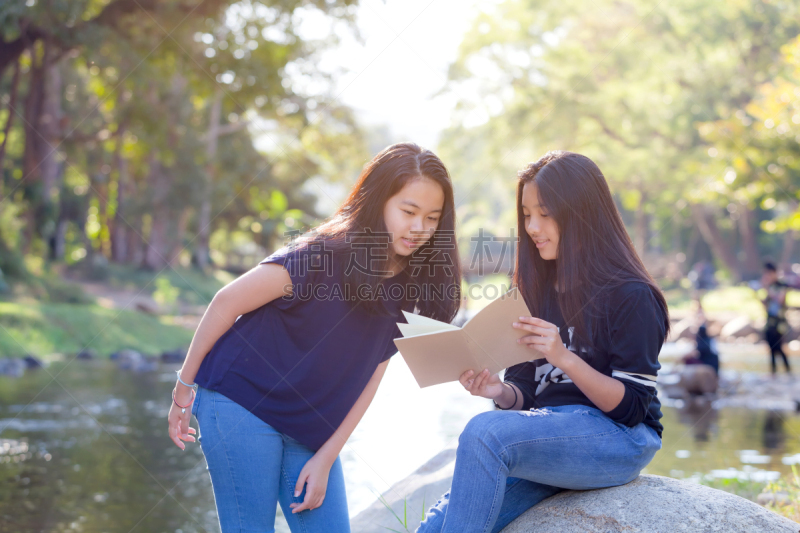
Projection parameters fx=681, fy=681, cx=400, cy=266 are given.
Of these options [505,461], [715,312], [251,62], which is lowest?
[715,312]

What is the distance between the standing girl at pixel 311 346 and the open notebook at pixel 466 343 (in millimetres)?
252

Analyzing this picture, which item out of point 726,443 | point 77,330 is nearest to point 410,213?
point 726,443

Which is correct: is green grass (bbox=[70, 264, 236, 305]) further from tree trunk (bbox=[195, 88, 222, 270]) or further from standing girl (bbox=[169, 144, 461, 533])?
standing girl (bbox=[169, 144, 461, 533])

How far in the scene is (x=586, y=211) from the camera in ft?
7.02

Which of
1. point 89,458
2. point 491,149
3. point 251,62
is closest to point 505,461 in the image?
point 89,458

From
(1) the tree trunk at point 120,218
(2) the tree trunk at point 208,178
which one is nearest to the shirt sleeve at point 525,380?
(2) the tree trunk at point 208,178

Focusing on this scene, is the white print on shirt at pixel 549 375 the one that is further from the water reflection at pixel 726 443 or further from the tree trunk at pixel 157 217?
the tree trunk at pixel 157 217

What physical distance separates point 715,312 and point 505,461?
810 inches

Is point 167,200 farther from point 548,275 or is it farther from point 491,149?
point 548,275

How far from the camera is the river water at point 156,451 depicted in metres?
4.04

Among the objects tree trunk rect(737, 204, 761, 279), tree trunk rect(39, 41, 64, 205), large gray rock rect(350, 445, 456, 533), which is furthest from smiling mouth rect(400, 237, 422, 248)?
tree trunk rect(737, 204, 761, 279)

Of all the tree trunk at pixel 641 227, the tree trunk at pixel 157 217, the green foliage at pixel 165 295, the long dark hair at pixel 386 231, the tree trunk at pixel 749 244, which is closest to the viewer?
the long dark hair at pixel 386 231

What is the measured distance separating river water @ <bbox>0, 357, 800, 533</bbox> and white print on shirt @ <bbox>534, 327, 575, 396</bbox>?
76.9 inches

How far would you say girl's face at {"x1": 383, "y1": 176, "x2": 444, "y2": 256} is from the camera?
86.1 inches
